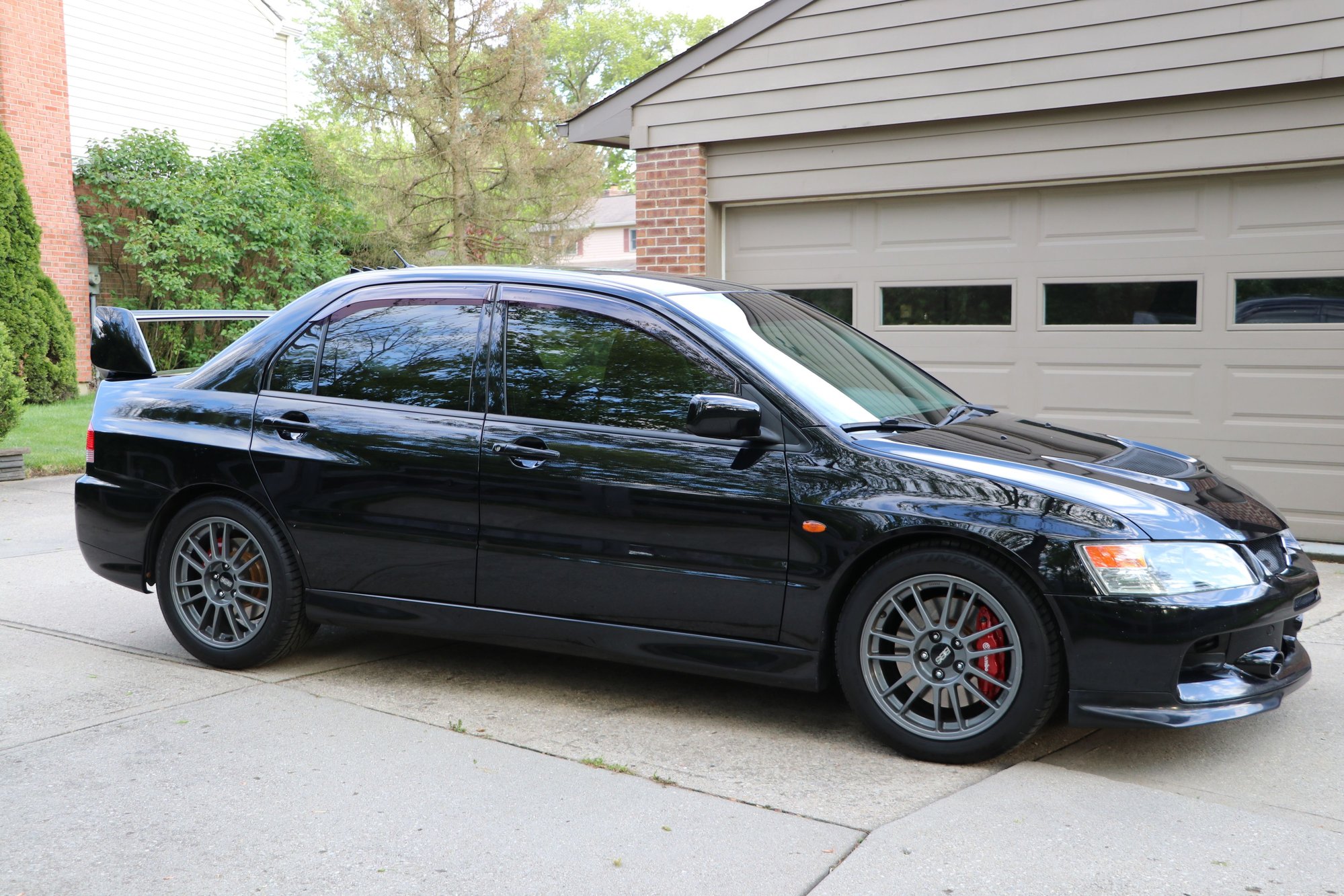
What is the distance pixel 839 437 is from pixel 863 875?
62.6 inches

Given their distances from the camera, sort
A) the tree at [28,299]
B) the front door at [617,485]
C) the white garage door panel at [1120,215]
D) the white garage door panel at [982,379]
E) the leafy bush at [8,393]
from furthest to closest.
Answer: the tree at [28,299], the leafy bush at [8,393], the white garage door panel at [982,379], the white garage door panel at [1120,215], the front door at [617,485]

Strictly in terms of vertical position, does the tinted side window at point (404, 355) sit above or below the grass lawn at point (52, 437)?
above

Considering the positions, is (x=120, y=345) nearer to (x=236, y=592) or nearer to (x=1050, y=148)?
(x=236, y=592)

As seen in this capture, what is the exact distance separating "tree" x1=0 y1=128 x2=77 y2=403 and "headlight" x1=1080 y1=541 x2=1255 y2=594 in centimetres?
1584

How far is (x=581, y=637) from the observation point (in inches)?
180

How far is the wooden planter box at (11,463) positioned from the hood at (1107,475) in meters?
9.44

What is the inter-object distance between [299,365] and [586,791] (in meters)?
2.39

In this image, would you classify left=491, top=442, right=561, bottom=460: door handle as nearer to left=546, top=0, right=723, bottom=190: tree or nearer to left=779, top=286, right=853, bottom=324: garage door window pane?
left=779, top=286, right=853, bottom=324: garage door window pane

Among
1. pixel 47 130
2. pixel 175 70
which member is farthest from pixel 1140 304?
pixel 175 70

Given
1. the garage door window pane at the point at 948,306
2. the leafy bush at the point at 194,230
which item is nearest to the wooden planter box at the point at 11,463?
the garage door window pane at the point at 948,306

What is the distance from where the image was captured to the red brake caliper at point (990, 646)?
A: 3.96m

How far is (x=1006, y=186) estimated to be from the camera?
8.44m

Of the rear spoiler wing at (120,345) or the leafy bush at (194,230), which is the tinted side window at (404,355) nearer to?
the rear spoiler wing at (120,345)

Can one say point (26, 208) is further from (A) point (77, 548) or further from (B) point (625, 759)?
(B) point (625, 759)
